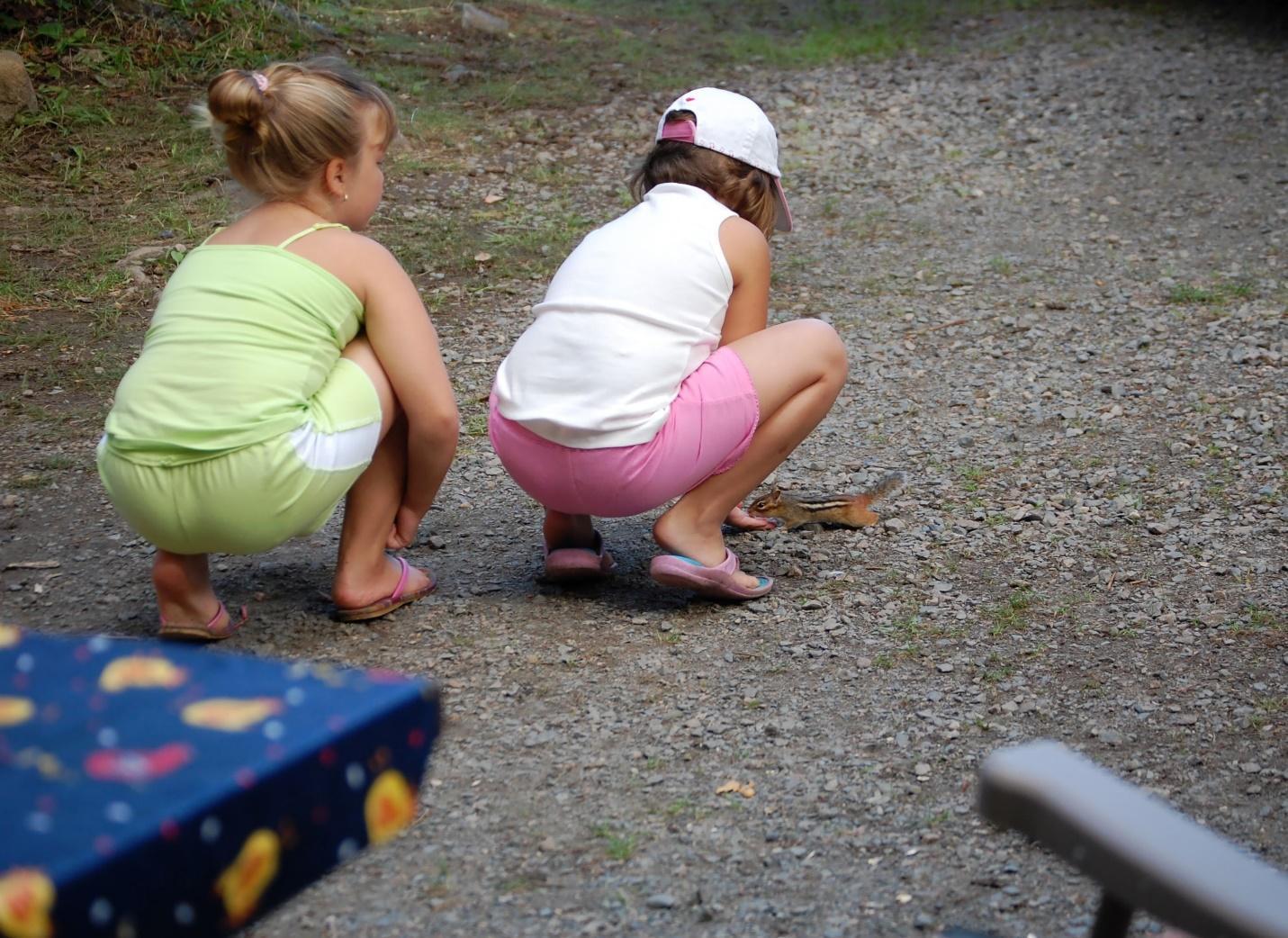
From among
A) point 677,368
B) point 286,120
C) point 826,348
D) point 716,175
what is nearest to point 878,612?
point 826,348

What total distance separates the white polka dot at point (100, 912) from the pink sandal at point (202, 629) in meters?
1.49

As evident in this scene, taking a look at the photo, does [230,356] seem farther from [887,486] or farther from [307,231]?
[887,486]

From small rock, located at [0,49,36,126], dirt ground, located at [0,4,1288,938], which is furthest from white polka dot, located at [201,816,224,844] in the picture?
small rock, located at [0,49,36,126]

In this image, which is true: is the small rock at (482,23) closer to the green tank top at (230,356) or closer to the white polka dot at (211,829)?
the green tank top at (230,356)

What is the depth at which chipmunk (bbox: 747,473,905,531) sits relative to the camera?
305 cm

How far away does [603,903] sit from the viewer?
1.79 m

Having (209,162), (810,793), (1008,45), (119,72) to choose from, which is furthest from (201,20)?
(810,793)

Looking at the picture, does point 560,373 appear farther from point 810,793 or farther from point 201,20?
point 201,20

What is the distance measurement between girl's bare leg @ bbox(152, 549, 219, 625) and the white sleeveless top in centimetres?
62

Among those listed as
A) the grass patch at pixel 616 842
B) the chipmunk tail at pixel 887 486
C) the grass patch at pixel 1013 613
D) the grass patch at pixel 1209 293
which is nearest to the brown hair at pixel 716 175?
the chipmunk tail at pixel 887 486

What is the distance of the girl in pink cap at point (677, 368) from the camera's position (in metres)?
2.43

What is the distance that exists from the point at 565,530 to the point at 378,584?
0.41 metres

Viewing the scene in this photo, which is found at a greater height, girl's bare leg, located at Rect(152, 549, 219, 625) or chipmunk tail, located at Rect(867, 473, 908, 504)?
chipmunk tail, located at Rect(867, 473, 908, 504)

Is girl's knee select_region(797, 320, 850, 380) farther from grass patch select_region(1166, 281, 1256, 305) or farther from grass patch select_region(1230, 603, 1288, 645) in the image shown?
grass patch select_region(1166, 281, 1256, 305)
